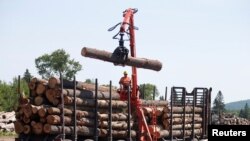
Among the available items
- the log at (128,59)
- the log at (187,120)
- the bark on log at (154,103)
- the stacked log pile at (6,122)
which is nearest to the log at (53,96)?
the log at (128,59)

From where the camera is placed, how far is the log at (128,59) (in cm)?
1512

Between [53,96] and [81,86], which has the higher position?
[81,86]

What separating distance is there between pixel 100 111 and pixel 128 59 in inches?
82.8

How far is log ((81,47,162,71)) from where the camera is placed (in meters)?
15.1

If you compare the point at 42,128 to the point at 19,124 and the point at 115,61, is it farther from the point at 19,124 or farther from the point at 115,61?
the point at 115,61

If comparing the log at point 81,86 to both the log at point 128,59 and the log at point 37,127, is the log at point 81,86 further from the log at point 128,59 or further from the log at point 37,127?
the log at point 37,127

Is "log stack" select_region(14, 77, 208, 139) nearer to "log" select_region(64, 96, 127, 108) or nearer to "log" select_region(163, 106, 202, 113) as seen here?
"log" select_region(64, 96, 127, 108)

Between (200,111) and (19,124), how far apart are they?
986 cm

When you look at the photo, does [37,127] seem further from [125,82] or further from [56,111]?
[125,82]

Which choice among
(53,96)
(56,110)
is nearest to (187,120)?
(53,96)

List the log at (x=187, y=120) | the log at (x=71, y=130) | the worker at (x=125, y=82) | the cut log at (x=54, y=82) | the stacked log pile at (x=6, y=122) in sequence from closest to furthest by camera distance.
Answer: the log at (x=71, y=130) → the cut log at (x=54, y=82) → the worker at (x=125, y=82) → the log at (x=187, y=120) → the stacked log pile at (x=6, y=122)

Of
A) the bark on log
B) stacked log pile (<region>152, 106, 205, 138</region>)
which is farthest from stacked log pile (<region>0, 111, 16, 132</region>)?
stacked log pile (<region>152, 106, 205, 138</region>)

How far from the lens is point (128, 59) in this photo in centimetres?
1653

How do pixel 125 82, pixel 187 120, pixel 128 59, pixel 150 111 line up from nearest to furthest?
pixel 128 59, pixel 125 82, pixel 150 111, pixel 187 120
